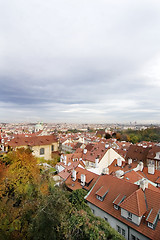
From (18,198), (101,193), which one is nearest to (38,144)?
(18,198)

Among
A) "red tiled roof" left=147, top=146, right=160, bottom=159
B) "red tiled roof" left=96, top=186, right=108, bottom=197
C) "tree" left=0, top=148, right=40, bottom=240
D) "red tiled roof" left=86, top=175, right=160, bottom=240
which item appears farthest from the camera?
"red tiled roof" left=147, top=146, right=160, bottom=159

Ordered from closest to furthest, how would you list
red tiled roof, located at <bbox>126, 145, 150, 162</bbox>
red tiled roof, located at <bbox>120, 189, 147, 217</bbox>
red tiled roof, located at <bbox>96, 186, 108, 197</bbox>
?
red tiled roof, located at <bbox>120, 189, 147, 217</bbox>
red tiled roof, located at <bbox>96, 186, 108, 197</bbox>
red tiled roof, located at <bbox>126, 145, 150, 162</bbox>

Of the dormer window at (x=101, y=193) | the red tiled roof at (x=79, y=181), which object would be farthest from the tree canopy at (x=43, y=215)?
the red tiled roof at (x=79, y=181)

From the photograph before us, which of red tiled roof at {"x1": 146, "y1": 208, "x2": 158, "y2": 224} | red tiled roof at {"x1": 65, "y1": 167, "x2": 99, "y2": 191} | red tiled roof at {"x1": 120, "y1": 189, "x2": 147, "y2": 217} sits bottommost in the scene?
red tiled roof at {"x1": 65, "y1": 167, "x2": 99, "y2": 191}

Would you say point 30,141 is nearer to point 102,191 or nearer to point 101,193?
point 102,191

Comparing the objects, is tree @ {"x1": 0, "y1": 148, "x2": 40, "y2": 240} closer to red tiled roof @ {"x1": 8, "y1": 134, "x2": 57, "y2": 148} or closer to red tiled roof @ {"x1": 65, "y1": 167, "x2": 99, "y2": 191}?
red tiled roof @ {"x1": 65, "y1": 167, "x2": 99, "y2": 191}

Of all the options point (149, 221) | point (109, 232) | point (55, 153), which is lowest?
point (55, 153)

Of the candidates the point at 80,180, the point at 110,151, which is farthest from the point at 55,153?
the point at 80,180

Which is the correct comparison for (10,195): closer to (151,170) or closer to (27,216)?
(27,216)

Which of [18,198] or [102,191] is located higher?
[102,191]

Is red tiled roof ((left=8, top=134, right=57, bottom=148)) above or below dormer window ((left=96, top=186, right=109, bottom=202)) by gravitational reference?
above

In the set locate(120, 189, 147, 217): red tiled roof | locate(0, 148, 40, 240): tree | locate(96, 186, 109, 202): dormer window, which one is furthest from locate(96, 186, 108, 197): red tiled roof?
locate(0, 148, 40, 240): tree
